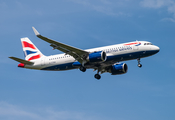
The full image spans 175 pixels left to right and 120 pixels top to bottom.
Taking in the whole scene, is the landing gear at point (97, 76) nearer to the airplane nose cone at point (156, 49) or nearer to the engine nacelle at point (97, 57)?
the engine nacelle at point (97, 57)

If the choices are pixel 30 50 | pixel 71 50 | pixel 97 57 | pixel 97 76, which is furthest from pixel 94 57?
pixel 30 50

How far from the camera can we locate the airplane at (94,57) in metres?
52.8

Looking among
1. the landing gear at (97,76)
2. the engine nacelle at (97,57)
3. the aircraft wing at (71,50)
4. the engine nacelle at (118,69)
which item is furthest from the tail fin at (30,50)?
the engine nacelle at (118,69)

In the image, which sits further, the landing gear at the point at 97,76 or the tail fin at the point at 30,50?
the tail fin at the point at 30,50

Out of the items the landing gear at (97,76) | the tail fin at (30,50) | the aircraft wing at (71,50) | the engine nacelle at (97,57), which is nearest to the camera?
the aircraft wing at (71,50)

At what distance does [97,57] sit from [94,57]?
55 cm

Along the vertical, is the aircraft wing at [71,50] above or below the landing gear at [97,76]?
above

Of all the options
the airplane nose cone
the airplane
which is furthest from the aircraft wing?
the airplane nose cone

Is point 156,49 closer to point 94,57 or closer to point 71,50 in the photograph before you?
point 94,57

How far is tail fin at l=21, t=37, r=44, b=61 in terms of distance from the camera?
62.7 meters

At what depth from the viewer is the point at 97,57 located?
2068 inches

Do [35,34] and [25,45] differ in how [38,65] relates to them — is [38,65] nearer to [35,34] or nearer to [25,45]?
[25,45]

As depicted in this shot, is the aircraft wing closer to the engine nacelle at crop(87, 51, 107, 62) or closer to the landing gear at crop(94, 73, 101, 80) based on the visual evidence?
the engine nacelle at crop(87, 51, 107, 62)

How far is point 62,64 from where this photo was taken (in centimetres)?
5744
